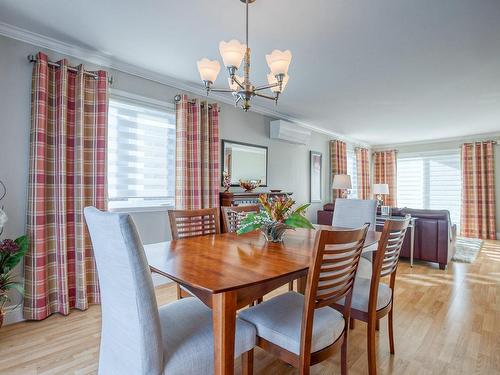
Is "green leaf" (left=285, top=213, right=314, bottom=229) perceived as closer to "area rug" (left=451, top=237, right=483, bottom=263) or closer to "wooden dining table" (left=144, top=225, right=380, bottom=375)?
"wooden dining table" (left=144, top=225, right=380, bottom=375)

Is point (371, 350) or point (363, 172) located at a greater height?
point (363, 172)

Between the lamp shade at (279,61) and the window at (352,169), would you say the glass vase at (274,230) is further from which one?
the window at (352,169)

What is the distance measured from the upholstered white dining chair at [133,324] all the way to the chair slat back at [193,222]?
907 mm

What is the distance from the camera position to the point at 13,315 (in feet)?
7.66

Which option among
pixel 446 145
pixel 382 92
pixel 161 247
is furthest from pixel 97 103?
pixel 446 145

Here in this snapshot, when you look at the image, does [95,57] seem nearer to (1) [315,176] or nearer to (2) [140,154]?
(2) [140,154]

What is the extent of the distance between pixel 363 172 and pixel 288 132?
3.44 meters

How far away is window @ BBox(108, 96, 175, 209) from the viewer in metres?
2.98

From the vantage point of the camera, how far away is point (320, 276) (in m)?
1.22

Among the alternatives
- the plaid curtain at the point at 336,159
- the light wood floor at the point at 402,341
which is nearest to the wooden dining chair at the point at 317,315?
the light wood floor at the point at 402,341

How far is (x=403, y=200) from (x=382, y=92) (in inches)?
192

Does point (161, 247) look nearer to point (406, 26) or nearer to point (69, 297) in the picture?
point (69, 297)

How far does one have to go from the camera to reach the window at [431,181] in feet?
22.5

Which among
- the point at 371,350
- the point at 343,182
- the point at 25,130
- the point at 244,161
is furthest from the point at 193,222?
the point at 343,182
